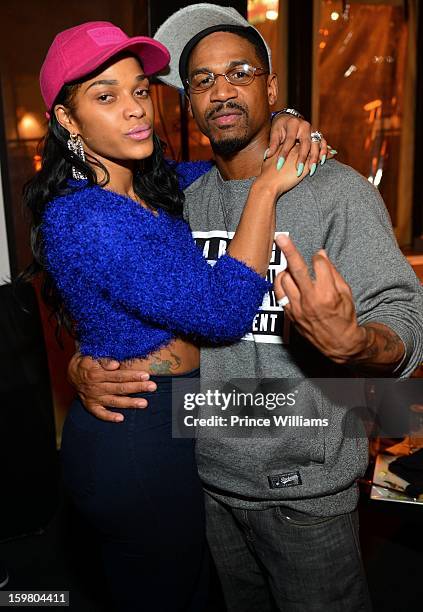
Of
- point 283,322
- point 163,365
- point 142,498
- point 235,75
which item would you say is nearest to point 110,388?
point 163,365

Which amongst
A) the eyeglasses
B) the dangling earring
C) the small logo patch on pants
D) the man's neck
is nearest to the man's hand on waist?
the small logo patch on pants

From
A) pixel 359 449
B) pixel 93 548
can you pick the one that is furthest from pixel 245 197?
pixel 93 548

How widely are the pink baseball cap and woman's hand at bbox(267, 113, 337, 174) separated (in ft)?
1.12

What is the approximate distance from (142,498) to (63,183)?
2.61ft

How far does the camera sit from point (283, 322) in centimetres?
149

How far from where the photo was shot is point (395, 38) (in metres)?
4.49

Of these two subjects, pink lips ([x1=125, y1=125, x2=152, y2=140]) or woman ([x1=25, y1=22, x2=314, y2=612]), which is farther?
pink lips ([x1=125, y1=125, x2=152, y2=140])

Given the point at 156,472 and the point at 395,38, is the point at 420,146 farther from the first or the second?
the point at 156,472

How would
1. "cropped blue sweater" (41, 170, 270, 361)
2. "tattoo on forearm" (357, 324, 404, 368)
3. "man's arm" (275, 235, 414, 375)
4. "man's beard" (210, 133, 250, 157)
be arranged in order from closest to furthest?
"man's arm" (275, 235, 414, 375), "tattoo on forearm" (357, 324, 404, 368), "cropped blue sweater" (41, 170, 270, 361), "man's beard" (210, 133, 250, 157)

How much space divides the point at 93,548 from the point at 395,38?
395 centimetres

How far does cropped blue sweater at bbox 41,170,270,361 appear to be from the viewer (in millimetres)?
1338

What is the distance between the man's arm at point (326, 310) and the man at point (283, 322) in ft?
0.54

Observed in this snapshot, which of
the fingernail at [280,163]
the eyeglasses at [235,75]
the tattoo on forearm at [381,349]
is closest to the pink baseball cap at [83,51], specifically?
the eyeglasses at [235,75]

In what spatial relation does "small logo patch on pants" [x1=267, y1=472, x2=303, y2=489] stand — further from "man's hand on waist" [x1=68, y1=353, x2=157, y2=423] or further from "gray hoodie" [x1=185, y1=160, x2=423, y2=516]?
"man's hand on waist" [x1=68, y1=353, x2=157, y2=423]
